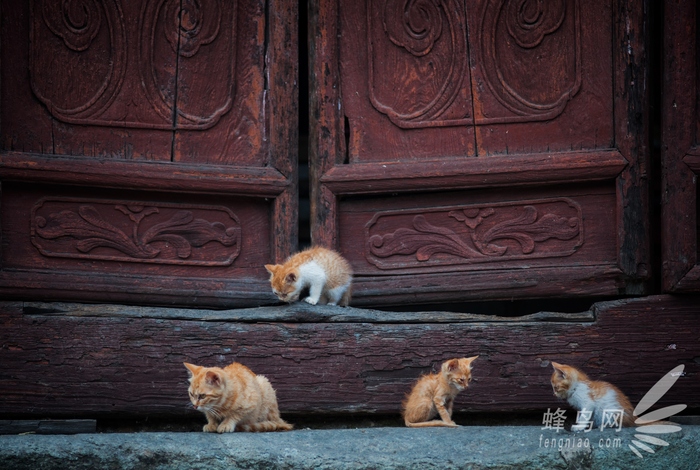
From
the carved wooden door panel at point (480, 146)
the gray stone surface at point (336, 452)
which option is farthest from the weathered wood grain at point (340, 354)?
the gray stone surface at point (336, 452)

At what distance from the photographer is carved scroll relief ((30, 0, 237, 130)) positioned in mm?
5691

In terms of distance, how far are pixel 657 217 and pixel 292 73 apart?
2.48 meters

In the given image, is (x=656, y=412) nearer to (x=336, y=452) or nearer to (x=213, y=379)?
(x=336, y=452)

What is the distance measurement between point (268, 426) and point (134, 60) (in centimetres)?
246

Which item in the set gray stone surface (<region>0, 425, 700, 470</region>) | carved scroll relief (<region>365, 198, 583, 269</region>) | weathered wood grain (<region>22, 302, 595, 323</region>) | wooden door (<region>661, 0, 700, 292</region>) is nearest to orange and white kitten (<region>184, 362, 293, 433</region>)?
gray stone surface (<region>0, 425, 700, 470</region>)

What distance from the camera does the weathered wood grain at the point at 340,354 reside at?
534 cm

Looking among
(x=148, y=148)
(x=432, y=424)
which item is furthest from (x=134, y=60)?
(x=432, y=424)

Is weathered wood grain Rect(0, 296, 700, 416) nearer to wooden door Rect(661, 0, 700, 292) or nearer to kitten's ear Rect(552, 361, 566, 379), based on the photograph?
wooden door Rect(661, 0, 700, 292)

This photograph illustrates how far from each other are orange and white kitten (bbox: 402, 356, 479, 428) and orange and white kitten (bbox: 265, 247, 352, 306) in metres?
0.77

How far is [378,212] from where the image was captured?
5844 millimetres

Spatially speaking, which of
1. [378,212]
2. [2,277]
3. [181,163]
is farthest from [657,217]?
[2,277]

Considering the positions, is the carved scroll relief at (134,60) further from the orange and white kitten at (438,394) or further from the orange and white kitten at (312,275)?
the orange and white kitten at (438,394)

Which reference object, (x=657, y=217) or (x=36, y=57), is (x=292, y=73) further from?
(x=657, y=217)

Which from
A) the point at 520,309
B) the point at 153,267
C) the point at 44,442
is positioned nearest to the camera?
the point at 44,442
